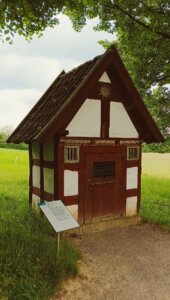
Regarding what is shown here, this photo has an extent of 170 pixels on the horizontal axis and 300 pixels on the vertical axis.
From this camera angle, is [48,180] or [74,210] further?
[48,180]

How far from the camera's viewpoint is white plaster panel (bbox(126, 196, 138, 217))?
9641mm

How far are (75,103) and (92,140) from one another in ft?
3.92

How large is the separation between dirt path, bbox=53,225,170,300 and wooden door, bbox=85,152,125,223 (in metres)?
0.62

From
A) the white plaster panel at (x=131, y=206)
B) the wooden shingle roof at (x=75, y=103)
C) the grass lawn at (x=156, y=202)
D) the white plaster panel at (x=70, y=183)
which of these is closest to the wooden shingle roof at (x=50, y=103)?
the wooden shingle roof at (x=75, y=103)

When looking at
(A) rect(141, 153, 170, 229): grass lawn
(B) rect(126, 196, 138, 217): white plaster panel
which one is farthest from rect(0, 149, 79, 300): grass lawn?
(A) rect(141, 153, 170, 229): grass lawn

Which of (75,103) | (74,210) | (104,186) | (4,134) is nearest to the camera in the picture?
(75,103)

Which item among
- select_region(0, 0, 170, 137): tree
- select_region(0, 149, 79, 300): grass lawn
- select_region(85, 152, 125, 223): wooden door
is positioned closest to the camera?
select_region(0, 149, 79, 300): grass lawn

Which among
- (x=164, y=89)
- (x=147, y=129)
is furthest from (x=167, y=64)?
(x=147, y=129)

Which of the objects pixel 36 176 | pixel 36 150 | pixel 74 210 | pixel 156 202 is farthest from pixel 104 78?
pixel 156 202

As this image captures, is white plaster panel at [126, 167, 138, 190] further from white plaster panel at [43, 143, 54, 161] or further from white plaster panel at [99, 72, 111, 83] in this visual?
white plaster panel at [99, 72, 111, 83]

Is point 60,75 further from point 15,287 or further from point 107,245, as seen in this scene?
point 15,287

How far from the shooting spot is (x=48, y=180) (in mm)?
8664

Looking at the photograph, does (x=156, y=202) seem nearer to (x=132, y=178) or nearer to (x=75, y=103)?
(x=132, y=178)

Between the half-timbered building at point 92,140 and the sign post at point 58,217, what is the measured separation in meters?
1.98
